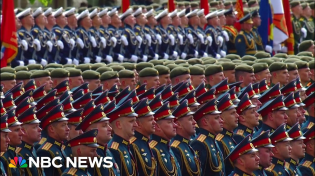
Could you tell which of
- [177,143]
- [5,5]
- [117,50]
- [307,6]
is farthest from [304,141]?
[307,6]

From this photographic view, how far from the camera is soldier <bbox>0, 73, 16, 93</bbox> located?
39.9 feet

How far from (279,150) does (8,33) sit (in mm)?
5542

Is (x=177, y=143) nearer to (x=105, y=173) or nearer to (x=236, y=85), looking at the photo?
(x=105, y=173)

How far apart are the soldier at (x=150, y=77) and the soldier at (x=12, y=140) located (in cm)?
367

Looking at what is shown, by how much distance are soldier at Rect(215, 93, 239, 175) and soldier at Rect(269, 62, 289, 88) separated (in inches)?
126

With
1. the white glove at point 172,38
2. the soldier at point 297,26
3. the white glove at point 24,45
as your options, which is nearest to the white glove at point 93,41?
the white glove at point 24,45

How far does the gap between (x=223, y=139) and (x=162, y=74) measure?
7.45ft

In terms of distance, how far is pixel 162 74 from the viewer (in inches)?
523

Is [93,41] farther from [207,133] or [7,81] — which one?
[207,133]

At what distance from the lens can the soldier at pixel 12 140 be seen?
9.41 meters

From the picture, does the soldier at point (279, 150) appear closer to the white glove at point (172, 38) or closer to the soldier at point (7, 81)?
the soldier at point (7, 81)

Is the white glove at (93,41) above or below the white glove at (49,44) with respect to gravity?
below

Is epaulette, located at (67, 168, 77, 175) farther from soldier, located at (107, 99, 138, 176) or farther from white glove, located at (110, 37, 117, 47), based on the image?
white glove, located at (110, 37, 117, 47)

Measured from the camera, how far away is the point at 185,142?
10.8 metres
